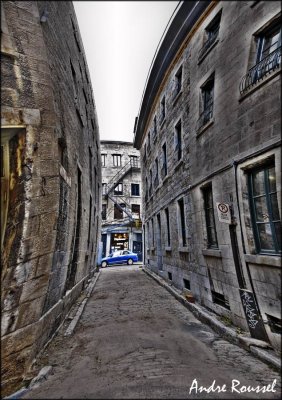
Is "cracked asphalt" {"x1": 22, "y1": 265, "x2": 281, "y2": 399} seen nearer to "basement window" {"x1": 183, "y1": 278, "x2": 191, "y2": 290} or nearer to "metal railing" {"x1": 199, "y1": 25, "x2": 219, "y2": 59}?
"basement window" {"x1": 183, "y1": 278, "x2": 191, "y2": 290}

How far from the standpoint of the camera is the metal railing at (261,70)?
4254 mm

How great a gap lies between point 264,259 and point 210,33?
287 inches

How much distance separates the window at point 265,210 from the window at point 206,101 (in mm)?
2913

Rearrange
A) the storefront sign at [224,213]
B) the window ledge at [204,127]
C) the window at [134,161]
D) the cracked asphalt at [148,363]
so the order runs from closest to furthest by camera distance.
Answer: the cracked asphalt at [148,363] < the storefront sign at [224,213] < the window ledge at [204,127] < the window at [134,161]

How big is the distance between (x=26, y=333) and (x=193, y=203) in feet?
18.6

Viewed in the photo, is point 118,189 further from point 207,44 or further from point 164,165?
point 207,44

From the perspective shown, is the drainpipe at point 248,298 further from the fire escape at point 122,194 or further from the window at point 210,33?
the fire escape at point 122,194

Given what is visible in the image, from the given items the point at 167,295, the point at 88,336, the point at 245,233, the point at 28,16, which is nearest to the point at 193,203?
the point at 245,233

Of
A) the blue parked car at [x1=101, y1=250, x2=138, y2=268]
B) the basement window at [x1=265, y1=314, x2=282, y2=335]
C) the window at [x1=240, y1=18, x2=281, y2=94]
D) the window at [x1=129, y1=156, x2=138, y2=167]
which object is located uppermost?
the window at [x1=129, y1=156, x2=138, y2=167]

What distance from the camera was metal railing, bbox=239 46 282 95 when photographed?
4254 millimetres

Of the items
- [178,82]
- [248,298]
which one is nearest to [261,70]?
[248,298]

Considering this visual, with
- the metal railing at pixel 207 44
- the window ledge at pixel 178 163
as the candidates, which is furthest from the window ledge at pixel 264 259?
the metal railing at pixel 207 44

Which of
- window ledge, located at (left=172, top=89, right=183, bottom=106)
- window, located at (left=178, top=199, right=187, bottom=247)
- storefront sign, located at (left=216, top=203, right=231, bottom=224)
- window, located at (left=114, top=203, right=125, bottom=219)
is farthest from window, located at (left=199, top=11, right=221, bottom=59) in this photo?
window, located at (left=114, top=203, right=125, bottom=219)

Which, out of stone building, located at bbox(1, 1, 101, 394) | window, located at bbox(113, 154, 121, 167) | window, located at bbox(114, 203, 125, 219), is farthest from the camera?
window, located at bbox(113, 154, 121, 167)
